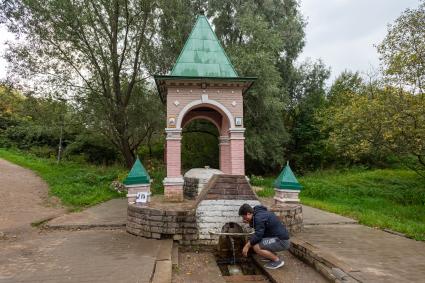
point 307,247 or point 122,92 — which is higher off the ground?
point 122,92

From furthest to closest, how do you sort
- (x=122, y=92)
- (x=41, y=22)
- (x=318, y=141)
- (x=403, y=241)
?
(x=318, y=141), (x=122, y=92), (x=41, y=22), (x=403, y=241)

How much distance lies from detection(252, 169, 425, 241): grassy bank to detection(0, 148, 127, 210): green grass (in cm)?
648

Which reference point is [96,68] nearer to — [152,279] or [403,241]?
[152,279]

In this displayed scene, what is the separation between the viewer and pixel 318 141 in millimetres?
22547

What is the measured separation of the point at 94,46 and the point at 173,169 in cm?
814

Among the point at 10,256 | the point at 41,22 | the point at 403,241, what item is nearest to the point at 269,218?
the point at 403,241

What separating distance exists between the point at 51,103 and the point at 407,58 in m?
14.2

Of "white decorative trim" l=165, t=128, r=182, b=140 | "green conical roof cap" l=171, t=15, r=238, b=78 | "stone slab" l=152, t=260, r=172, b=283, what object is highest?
"green conical roof cap" l=171, t=15, r=238, b=78

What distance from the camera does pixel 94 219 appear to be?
9.20 m

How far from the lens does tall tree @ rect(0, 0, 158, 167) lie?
13.8m

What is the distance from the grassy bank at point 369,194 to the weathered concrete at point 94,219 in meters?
5.87

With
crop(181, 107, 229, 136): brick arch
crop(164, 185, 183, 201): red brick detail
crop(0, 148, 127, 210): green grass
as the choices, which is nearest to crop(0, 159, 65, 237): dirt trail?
crop(0, 148, 127, 210): green grass

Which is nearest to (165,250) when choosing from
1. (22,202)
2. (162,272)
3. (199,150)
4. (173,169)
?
(162,272)

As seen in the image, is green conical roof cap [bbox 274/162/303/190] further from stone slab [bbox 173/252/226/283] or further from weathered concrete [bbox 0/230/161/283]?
weathered concrete [bbox 0/230/161/283]
